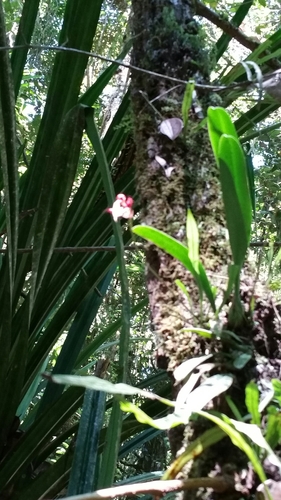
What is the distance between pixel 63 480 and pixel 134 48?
60 centimetres

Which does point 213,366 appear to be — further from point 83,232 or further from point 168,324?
point 83,232

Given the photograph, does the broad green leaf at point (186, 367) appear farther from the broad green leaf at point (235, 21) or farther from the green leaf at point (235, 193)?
the broad green leaf at point (235, 21)

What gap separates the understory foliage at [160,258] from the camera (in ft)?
1.08

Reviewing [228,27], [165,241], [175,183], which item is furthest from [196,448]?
[228,27]

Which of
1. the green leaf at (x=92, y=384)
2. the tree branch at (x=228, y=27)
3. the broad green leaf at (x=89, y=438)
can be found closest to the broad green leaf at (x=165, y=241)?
the green leaf at (x=92, y=384)

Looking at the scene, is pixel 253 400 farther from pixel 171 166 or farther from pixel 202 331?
pixel 171 166

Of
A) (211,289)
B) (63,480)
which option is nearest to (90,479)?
(63,480)

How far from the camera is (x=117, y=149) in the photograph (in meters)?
0.79

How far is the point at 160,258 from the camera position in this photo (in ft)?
1.51

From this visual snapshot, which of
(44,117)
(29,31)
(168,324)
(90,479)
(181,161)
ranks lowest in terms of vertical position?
(90,479)

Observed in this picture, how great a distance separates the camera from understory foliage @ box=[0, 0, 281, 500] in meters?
0.33

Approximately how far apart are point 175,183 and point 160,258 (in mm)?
82

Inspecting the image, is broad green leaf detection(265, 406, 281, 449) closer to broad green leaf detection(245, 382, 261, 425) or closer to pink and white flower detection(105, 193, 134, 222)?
broad green leaf detection(245, 382, 261, 425)

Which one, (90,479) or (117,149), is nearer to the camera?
(90,479)
